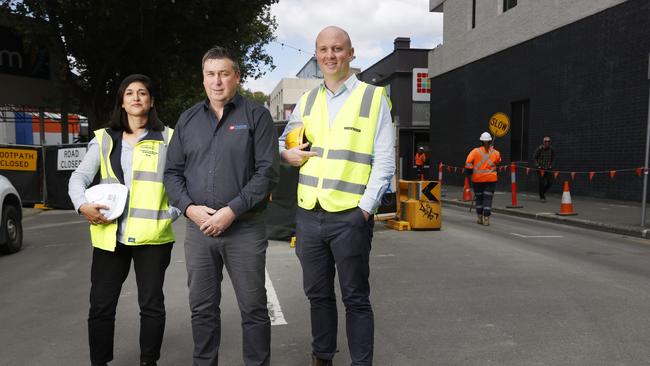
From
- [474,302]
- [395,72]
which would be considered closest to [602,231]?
[474,302]

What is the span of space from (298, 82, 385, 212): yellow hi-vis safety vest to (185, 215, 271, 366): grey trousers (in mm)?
421

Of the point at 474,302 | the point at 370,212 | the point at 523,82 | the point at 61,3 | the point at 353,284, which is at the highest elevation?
the point at 61,3

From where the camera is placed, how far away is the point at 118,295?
3.14 m

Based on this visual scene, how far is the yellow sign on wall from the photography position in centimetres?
1505

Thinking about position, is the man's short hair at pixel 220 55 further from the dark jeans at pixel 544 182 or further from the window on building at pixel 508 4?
the window on building at pixel 508 4

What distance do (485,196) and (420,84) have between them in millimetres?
23101

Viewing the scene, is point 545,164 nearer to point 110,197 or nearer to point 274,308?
point 274,308

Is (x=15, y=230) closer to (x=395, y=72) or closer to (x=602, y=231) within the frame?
(x=602, y=231)

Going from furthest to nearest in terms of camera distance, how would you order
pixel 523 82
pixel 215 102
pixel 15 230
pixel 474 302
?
pixel 523 82 < pixel 15 230 < pixel 474 302 < pixel 215 102

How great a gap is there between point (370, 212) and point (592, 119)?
1474cm

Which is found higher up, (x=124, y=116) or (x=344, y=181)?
(x=124, y=116)

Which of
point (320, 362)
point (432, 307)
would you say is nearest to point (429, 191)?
point (432, 307)

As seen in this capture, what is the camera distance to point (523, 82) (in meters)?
19.2

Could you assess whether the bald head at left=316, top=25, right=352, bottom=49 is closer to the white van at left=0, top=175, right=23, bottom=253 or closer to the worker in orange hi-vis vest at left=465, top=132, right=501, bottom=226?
the white van at left=0, top=175, right=23, bottom=253
